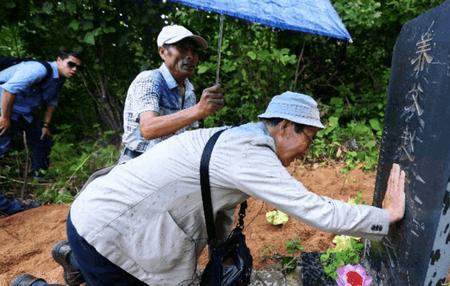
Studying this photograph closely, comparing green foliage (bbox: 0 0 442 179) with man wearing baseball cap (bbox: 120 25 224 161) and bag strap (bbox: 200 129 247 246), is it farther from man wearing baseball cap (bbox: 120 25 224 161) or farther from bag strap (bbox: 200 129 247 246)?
bag strap (bbox: 200 129 247 246)

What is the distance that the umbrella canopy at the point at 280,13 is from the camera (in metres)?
1.79

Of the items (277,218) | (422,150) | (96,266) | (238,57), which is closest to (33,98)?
(238,57)

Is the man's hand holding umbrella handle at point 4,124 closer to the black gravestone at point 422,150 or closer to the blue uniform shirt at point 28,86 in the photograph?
the blue uniform shirt at point 28,86

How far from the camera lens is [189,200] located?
1627 mm

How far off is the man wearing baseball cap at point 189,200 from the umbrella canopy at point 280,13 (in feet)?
1.20

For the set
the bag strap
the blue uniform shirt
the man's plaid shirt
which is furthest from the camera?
the blue uniform shirt

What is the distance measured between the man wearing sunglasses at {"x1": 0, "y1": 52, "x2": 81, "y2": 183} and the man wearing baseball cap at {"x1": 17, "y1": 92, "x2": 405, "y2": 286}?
2.54 meters

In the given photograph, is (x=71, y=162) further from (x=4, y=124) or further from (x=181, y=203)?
(x=181, y=203)

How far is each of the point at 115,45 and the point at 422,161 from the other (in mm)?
4964

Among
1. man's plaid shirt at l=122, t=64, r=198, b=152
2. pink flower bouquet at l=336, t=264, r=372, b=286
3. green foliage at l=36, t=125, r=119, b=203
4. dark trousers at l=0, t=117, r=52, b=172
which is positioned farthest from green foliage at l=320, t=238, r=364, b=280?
dark trousers at l=0, t=117, r=52, b=172

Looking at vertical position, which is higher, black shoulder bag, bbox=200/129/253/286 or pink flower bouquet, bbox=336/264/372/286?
black shoulder bag, bbox=200/129/253/286

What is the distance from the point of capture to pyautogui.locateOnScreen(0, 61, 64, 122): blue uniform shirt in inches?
149

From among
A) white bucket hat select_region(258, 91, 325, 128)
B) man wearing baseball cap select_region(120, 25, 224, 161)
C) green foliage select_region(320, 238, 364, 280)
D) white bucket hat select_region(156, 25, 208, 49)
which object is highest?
white bucket hat select_region(156, 25, 208, 49)

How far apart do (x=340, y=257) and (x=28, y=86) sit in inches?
129
